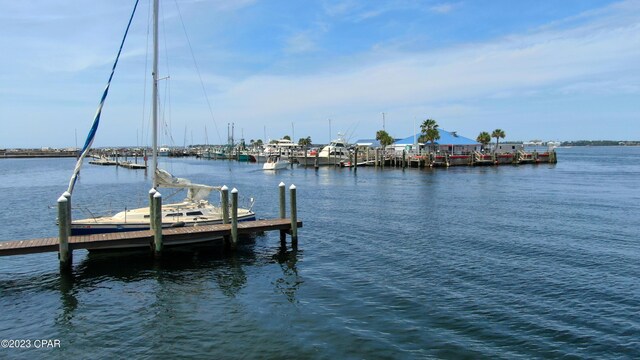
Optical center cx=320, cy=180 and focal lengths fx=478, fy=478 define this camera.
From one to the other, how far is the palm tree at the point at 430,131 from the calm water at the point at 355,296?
71.3m

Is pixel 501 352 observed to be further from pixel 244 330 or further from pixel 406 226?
pixel 406 226

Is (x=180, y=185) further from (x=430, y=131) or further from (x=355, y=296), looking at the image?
(x=430, y=131)

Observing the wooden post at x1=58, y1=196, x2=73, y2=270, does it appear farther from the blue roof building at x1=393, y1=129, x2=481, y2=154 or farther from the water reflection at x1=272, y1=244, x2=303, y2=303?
the blue roof building at x1=393, y1=129, x2=481, y2=154

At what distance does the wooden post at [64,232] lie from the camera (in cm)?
1934

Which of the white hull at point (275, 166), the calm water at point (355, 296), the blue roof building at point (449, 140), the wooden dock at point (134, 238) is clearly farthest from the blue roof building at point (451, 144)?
the wooden dock at point (134, 238)

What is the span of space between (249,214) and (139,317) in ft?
40.7

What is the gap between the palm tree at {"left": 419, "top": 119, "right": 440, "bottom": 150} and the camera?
103000mm

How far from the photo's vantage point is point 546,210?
3831 centimetres

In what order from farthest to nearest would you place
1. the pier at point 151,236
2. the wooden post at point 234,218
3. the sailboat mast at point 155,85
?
the sailboat mast at point 155,85 → the wooden post at point 234,218 → the pier at point 151,236

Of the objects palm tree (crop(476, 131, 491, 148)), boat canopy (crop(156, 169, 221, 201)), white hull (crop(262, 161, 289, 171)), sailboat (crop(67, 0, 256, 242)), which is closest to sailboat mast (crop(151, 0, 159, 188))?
sailboat (crop(67, 0, 256, 242))

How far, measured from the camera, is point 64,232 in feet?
64.0

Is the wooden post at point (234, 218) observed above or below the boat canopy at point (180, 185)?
below

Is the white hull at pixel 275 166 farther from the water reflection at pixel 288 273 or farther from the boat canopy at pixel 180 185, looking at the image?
the water reflection at pixel 288 273

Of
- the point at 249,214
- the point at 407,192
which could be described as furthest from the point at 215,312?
the point at 407,192
